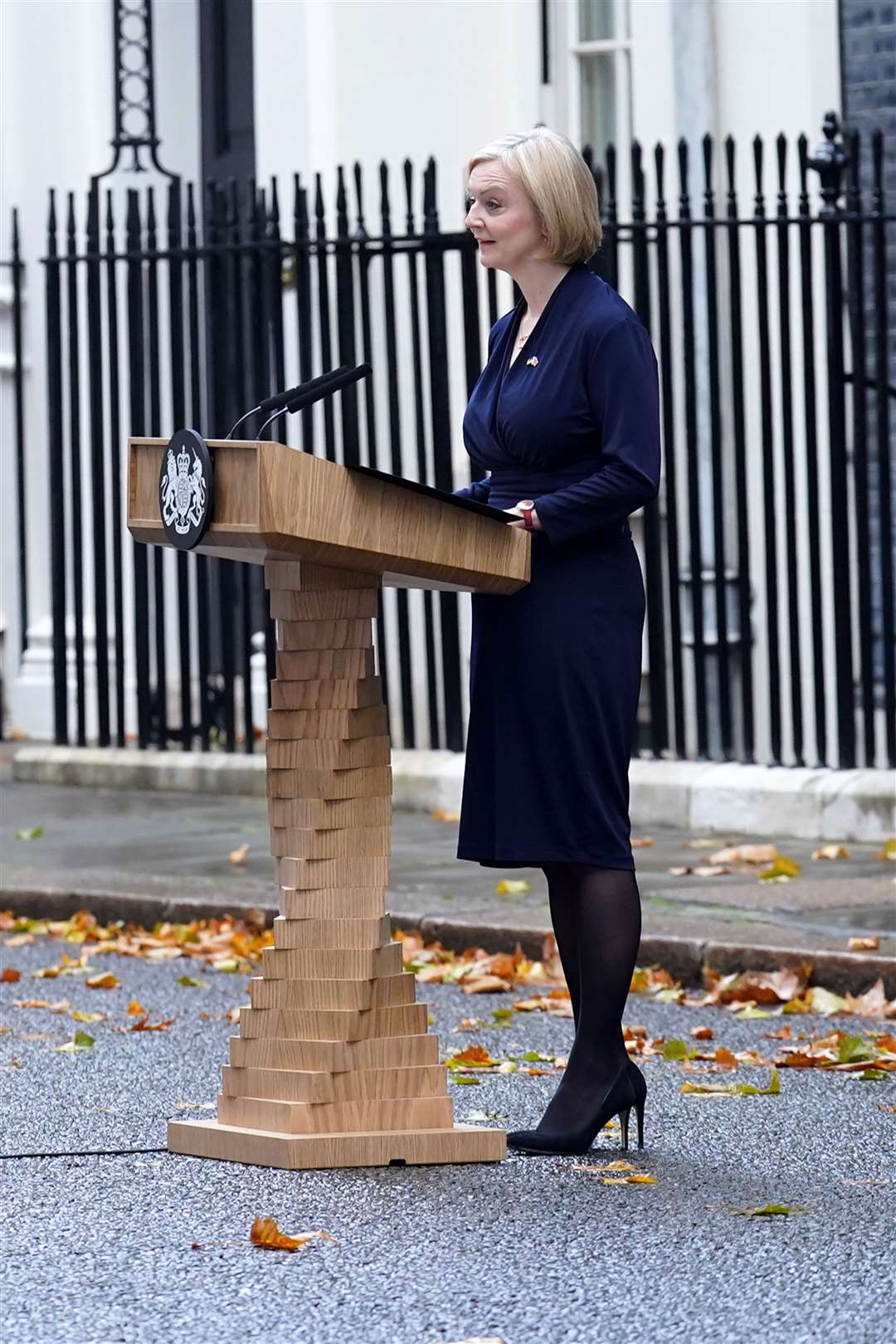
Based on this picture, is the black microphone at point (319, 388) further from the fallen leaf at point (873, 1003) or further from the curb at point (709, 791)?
the curb at point (709, 791)

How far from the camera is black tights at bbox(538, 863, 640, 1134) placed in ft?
14.5

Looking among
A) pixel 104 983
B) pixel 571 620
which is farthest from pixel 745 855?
pixel 571 620

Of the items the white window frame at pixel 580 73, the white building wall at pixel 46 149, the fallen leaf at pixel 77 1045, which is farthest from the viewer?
the white building wall at pixel 46 149

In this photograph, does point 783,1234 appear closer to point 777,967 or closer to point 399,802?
point 777,967

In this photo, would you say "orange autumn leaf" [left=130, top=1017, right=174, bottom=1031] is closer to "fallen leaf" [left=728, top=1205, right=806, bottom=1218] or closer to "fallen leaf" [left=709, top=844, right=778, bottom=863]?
"fallen leaf" [left=728, top=1205, right=806, bottom=1218]

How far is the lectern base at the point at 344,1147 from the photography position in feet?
14.1

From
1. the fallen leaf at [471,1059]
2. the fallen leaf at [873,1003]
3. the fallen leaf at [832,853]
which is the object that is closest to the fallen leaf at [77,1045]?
the fallen leaf at [471,1059]

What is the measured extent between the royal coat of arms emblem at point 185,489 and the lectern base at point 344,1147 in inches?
42.0

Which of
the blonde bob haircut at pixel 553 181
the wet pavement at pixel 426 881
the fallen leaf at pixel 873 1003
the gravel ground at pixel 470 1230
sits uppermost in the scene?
the blonde bob haircut at pixel 553 181

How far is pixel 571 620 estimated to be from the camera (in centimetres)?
444

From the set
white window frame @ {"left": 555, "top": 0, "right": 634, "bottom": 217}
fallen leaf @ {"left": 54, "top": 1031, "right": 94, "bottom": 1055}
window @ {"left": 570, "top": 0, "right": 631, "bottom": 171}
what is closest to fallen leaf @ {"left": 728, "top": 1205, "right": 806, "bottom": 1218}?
fallen leaf @ {"left": 54, "top": 1031, "right": 94, "bottom": 1055}

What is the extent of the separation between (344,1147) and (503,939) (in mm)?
2702

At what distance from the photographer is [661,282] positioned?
916cm

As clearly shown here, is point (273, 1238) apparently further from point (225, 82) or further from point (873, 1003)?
point (225, 82)
